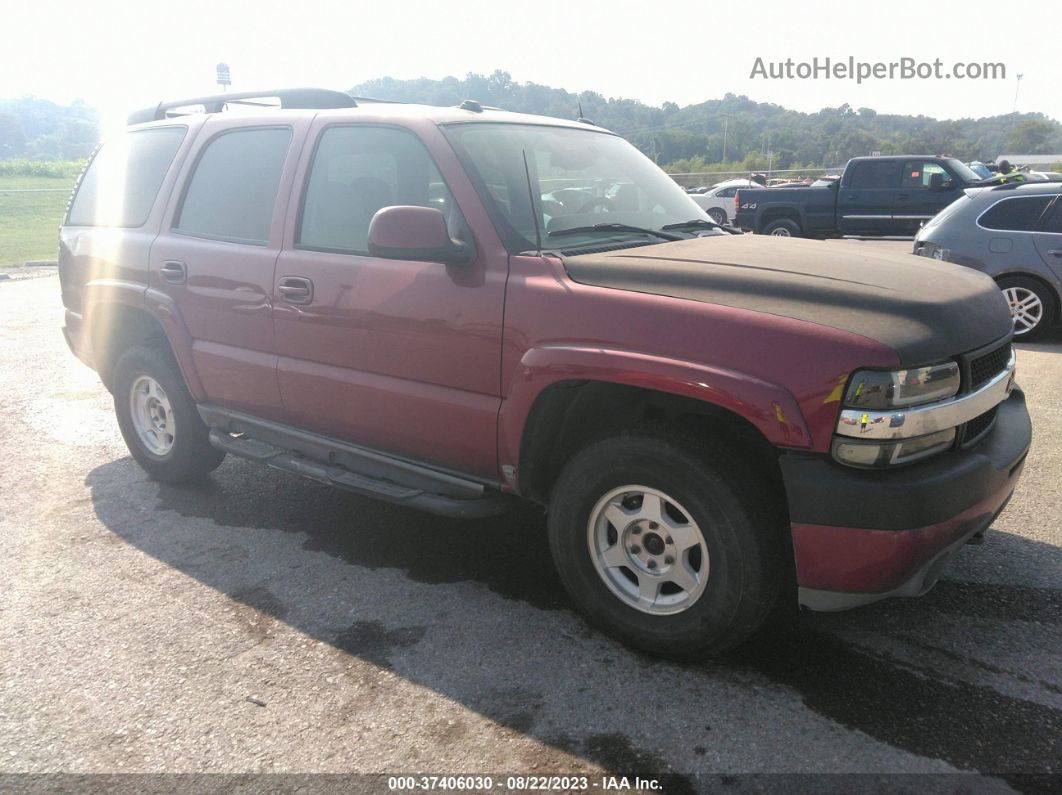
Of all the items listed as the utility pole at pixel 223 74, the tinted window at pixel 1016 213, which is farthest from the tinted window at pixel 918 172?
the utility pole at pixel 223 74

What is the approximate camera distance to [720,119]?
64.2m

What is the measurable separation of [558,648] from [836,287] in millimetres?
1585

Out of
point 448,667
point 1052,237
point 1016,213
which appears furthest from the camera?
point 1016,213

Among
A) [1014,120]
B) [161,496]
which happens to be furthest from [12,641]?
[1014,120]

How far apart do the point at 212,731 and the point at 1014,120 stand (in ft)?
332

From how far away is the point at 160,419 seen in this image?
4.80 meters

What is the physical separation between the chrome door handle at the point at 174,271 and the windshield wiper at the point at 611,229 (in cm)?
207

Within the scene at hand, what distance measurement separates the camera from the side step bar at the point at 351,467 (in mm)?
3303

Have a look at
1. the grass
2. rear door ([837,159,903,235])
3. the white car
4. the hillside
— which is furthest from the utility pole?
rear door ([837,159,903,235])

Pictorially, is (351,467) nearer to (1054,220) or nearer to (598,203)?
(598,203)

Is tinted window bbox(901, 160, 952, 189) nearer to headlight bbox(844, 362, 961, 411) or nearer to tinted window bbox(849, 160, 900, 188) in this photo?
tinted window bbox(849, 160, 900, 188)

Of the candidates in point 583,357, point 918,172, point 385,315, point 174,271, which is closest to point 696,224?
point 583,357

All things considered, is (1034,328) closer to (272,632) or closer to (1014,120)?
(272,632)

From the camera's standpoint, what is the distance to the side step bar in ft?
10.8
